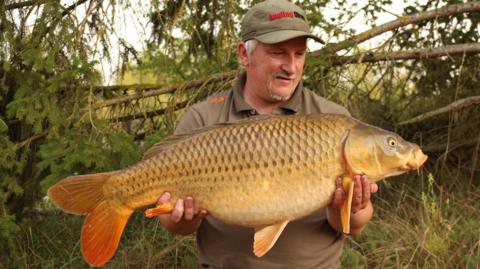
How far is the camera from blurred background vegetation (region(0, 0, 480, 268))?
3.07 metres

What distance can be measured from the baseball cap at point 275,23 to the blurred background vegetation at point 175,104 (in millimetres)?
1068

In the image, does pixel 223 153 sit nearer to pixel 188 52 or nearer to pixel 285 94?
pixel 285 94

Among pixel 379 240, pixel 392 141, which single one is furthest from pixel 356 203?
pixel 379 240

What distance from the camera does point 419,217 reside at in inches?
135

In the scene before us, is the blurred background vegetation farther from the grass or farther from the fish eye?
the fish eye

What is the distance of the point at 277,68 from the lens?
2117 mm

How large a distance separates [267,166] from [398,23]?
2.00 m

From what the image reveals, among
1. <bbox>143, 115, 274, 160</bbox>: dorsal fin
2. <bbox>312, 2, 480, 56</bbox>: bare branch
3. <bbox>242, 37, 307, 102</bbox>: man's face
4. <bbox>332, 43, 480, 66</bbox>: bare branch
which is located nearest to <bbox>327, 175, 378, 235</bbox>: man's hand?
<bbox>143, 115, 274, 160</bbox>: dorsal fin

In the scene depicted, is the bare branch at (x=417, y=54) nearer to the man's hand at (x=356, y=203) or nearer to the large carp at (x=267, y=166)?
the man's hand at (x=356, y=203)

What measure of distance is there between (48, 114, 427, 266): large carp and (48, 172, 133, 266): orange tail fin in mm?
46

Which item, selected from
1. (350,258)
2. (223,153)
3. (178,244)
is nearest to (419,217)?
(350,258)

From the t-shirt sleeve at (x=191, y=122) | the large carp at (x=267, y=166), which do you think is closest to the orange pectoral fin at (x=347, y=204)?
the large carp at (x=267, y=166)

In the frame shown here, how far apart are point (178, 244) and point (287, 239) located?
4.49ft

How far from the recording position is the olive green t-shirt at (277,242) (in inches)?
79.2
